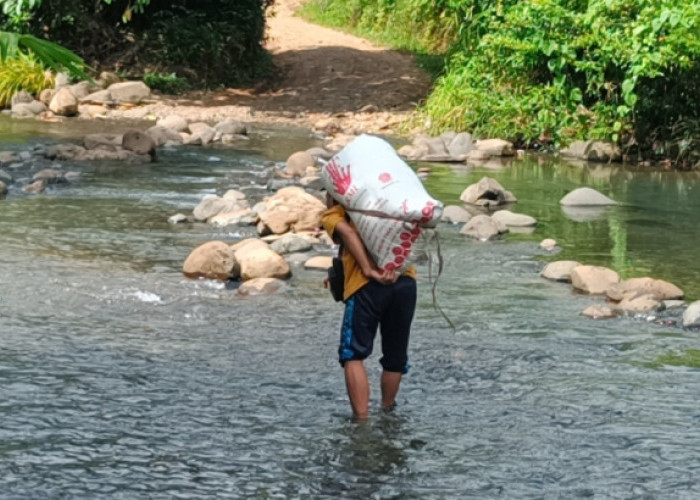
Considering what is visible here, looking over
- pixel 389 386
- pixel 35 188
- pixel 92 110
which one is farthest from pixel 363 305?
pixel 92 110

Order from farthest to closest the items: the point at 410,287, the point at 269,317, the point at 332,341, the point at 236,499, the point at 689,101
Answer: the point at 689,101
the point at 269,317
the point at 332,341
the point at 410,287
the point at 236,499

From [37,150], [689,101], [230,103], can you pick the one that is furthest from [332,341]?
[230,103]

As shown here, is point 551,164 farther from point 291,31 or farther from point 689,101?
point 291,31

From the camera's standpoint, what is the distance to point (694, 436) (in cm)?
575

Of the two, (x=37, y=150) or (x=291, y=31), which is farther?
(x=291, y=31)

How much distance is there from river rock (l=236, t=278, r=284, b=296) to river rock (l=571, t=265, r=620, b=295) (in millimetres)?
2012

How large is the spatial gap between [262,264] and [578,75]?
31.5 feet

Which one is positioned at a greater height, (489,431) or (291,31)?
(291,31)

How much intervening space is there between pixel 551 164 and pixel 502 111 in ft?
4.85

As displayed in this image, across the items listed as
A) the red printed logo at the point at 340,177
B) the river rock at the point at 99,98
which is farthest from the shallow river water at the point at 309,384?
the river rock at the point at 99,98

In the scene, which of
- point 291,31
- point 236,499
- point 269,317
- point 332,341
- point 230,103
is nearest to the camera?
point 236,499

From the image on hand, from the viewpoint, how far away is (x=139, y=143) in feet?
50.4

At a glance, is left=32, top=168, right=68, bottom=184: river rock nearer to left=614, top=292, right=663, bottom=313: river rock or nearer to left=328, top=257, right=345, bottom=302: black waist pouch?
left=614, top=292, right=663, bottom=313: river rock

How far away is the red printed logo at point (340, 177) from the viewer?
5582 millimetres
